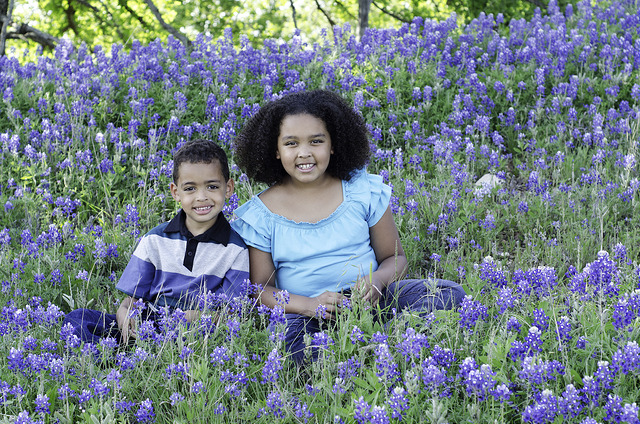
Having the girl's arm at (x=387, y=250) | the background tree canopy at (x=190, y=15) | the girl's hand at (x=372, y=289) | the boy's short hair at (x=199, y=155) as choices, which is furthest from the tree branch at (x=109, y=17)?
the girl's hand at (x=372, y=289)

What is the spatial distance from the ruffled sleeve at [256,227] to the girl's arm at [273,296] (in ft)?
0.15

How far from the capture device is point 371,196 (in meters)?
4.07

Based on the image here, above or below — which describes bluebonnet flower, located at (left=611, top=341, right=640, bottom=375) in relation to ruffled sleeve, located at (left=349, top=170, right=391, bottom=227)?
below

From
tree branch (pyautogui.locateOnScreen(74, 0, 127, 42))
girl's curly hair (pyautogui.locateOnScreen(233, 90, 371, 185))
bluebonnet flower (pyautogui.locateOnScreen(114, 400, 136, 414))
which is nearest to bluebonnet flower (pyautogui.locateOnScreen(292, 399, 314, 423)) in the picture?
bluebonnet flower (pyautogui.locateOnScreen(114, 400, 136, 414))

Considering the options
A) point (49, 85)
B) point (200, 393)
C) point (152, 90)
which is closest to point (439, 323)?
point (200, 393)

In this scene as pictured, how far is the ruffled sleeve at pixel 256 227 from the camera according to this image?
13.0ft

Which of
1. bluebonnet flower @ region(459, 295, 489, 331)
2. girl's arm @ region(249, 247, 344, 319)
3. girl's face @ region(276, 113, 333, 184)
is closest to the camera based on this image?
bluebonnet flower @ region(459, 295, 489, 331)

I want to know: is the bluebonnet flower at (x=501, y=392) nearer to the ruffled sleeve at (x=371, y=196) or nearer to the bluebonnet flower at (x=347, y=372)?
the bluebonnet flower at (x=347, y=372)

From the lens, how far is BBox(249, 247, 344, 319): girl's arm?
360cm

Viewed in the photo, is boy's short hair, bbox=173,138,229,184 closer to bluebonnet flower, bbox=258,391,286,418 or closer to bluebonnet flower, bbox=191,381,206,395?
bluebonnet flower, bbox=191,381,206,395

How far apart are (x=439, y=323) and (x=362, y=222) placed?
3.14 ft

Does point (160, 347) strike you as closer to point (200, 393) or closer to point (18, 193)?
point (200, 393)

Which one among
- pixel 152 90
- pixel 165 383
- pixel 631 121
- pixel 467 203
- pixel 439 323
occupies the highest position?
pixel 152 90

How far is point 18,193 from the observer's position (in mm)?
5129
